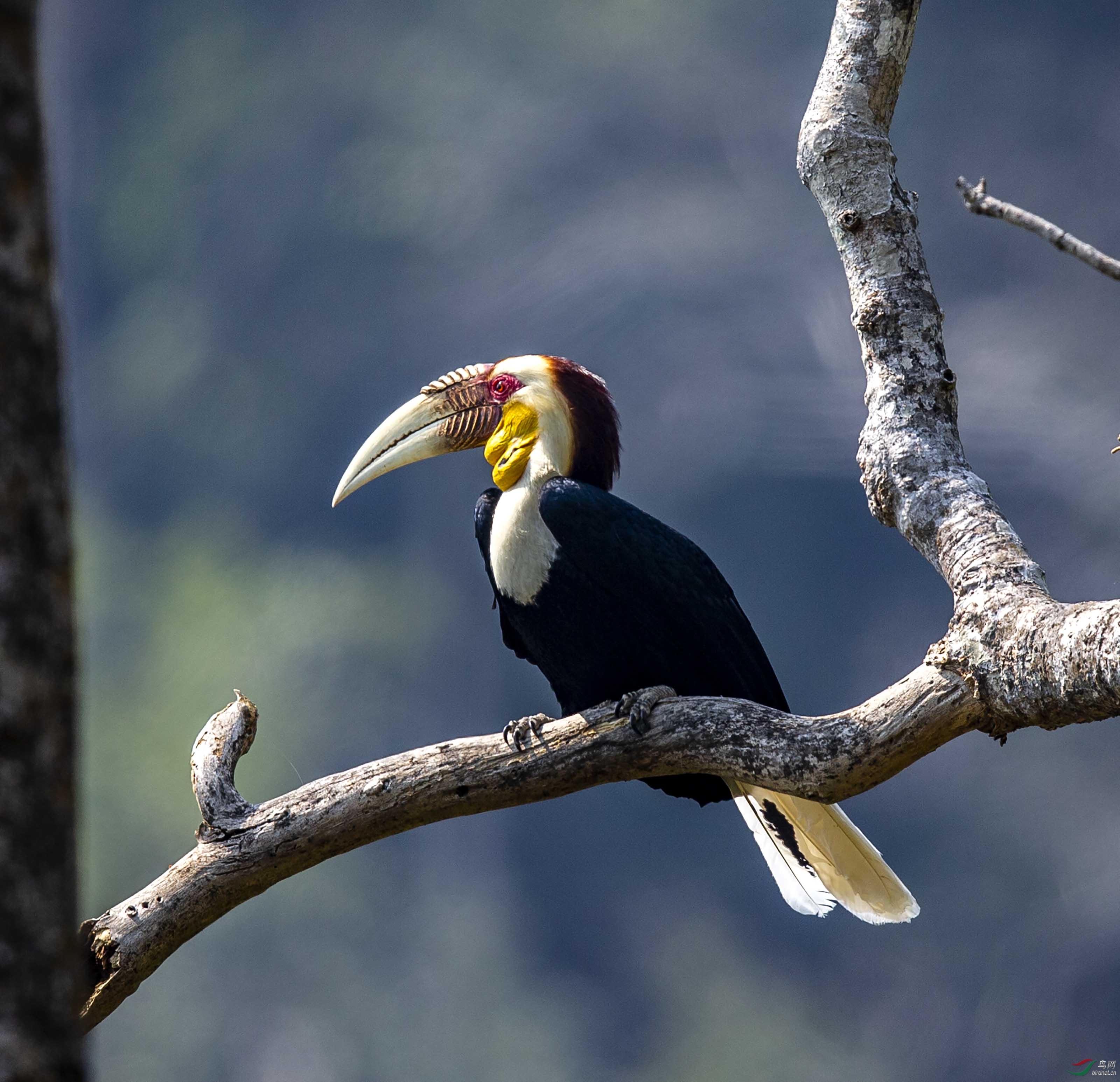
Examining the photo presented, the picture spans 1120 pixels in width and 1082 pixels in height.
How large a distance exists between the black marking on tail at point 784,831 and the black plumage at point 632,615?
146mm

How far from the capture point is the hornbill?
1.96m

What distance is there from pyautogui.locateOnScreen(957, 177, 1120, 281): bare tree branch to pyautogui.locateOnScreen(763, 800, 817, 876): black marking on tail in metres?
1.26

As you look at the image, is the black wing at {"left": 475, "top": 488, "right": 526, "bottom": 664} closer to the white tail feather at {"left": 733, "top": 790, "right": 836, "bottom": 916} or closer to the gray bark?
the white tail feather at {"left": 733, "top": 790, "right": 836, "bottom": 916}

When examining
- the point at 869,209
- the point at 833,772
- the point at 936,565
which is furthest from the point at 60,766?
the point at 869,209

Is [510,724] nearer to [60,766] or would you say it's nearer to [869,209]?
[869,209]

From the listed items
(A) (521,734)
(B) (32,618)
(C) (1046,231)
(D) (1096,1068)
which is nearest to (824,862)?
(A) (521,734)

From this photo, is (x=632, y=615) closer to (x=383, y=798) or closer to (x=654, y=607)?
(x=654, y=607)

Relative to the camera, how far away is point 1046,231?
931 mm

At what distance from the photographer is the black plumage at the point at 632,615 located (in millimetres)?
2051

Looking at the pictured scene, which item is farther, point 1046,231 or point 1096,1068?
point 1096,1068

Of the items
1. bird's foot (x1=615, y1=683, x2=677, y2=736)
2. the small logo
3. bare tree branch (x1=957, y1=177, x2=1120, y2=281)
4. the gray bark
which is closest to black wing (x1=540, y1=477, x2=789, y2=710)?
bird's foot (x1=615, y1=683, x2=677, y2=736)

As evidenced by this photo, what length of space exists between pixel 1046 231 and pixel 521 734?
40.3 inches

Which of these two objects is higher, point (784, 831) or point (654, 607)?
point (654, 607)

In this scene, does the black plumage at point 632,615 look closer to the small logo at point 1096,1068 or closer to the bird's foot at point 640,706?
the bird's foot at point 640,706
